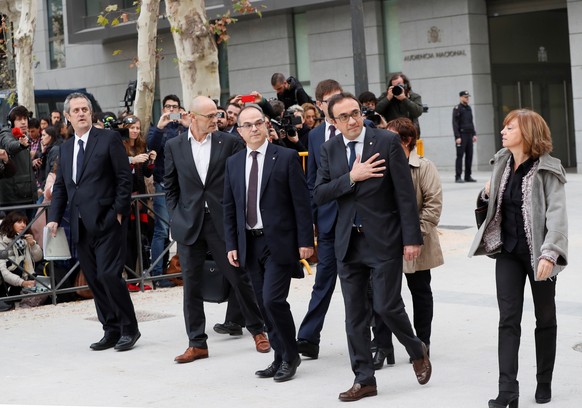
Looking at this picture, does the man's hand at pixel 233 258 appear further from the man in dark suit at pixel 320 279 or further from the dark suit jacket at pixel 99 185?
the dark suit jacket at pixel 99 185

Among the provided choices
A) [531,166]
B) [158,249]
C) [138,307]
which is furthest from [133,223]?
[531,166]

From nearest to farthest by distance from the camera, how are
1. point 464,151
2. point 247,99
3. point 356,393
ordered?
point 356,393, point 247,99, point 464,151

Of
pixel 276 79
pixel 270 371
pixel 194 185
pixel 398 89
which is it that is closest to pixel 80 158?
pixel 194 185

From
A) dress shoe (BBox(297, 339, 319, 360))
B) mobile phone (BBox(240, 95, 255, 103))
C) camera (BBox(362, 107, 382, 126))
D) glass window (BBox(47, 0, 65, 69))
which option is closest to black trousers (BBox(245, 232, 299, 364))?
dress shoe (BBox(297, 339, 319, 360))

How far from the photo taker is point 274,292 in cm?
776

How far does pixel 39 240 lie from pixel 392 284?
5.87 meters

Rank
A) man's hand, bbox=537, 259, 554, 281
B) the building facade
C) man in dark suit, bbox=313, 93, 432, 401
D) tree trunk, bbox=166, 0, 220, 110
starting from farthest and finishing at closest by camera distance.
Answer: the building facade < tree trunk, bbox=166, 0, 220, 110 < man in dark suit, bbox=313, 93, 432, 401 < man's hand, bbox=537, 259, 554, 281

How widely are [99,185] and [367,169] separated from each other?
9.57 feet

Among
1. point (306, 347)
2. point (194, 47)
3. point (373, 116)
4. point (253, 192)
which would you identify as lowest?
point (306, 347)

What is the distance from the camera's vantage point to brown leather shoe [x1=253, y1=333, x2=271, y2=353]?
28.8 ft

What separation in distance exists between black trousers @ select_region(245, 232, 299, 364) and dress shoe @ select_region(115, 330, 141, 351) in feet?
5.09

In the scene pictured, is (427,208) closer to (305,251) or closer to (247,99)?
(305,251)

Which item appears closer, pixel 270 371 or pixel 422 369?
pixel 422 369

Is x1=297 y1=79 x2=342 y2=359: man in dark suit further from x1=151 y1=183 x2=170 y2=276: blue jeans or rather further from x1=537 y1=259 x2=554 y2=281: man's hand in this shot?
x1=151 y1=183 x2=170 y2=276: blue jeans
